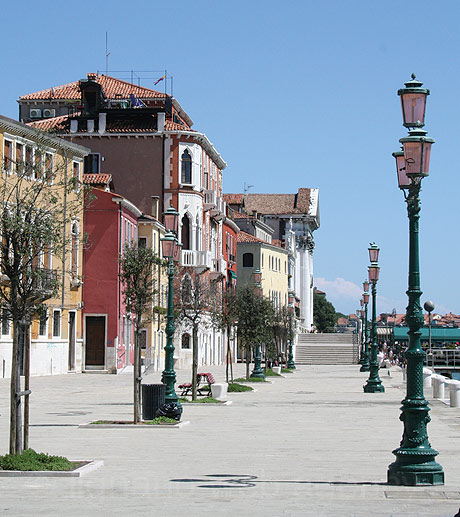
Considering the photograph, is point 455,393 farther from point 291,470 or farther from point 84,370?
point 84,370

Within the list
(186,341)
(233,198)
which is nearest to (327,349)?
(186,341)

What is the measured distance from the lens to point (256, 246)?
107 metres

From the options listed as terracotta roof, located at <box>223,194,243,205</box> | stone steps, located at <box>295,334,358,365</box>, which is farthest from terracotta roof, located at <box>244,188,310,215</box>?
stone steps, located at <box>295,334,358,365</box>

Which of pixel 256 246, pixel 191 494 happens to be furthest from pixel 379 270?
pixel 256 246

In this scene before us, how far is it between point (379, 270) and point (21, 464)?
92.2 ft

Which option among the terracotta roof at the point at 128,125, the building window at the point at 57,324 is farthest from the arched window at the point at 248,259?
the building window at the point at 57,324

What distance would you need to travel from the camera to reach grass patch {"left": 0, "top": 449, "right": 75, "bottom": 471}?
13.8 metres

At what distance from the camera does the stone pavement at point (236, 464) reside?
1156 centimetres

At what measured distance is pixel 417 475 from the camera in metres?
13.2

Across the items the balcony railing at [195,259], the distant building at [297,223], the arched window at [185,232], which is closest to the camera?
the arched window at [185,232]

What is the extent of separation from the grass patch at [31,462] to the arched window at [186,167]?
188ft

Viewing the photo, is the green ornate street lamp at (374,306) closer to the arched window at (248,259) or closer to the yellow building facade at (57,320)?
the yellow building facade at (57,320)

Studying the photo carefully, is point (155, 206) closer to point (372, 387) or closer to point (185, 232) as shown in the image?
point (185, 232)

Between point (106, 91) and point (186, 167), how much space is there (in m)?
8.85
